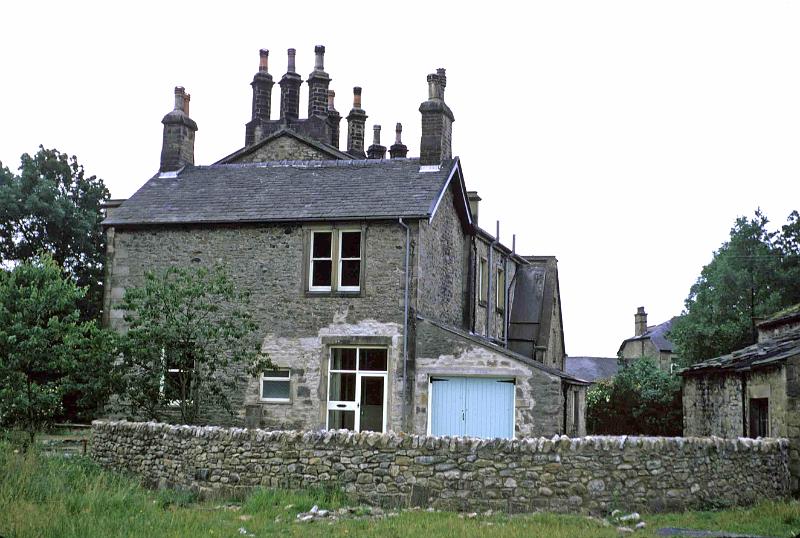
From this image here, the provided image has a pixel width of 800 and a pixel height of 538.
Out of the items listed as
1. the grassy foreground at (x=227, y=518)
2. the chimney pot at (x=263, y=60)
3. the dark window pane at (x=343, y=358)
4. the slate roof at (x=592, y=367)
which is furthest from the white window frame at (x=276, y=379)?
the slate roof at (x=592, y=367)

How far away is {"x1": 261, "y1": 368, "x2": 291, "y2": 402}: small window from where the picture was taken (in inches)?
917

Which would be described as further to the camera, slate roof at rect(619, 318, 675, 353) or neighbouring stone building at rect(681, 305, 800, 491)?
slate roof at rect(619, 318, 675, 353)

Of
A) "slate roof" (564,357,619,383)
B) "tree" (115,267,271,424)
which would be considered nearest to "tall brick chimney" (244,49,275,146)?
"tree" (115,267,271,424)

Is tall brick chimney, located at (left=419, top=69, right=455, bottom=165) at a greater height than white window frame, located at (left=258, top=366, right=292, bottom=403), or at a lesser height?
greater

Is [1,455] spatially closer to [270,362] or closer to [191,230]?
[270,362]

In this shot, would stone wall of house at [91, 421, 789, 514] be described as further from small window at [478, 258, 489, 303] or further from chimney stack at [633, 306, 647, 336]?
chimney stack at [633, 306, 647, 336]

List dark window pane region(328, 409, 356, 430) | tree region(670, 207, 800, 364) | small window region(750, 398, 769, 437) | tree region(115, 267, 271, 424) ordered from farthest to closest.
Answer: tree region(670, 207, 800, 364), dark window pane region(328, 409, 356, 430), tree region(115, 267, 271, 424), small window region(750, 398, 769, 437)

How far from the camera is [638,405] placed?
3384 centimetres

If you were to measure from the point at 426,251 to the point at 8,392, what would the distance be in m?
10.4

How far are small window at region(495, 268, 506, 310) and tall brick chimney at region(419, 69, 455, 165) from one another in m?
6.52

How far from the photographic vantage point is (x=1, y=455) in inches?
642

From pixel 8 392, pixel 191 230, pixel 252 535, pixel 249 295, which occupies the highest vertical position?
pixel 191 230

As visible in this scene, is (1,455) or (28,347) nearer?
(1,455)

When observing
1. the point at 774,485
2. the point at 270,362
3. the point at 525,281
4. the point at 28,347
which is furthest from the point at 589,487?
the point at 525,281
